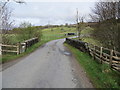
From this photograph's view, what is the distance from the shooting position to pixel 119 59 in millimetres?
7145

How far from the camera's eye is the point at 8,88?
5199mm

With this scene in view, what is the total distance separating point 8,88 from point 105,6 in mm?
12809

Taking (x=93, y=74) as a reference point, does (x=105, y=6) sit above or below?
above

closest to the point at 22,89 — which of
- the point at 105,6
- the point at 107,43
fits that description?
the point at 107,43

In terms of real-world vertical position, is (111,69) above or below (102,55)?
below

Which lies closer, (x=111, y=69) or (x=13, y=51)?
(x=111, y=69)

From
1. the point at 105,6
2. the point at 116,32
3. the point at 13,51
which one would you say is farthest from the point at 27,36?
the point at 116,32

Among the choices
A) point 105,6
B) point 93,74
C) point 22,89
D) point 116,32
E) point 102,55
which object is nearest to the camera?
point 22,89

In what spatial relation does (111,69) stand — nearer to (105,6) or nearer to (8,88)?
(8,88)

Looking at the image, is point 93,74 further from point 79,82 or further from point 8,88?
point 8,88

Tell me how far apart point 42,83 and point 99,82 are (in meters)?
2.45

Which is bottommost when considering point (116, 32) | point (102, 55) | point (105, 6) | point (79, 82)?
point (79, 82)

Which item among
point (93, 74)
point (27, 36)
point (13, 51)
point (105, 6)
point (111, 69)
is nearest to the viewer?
point (93, 74)

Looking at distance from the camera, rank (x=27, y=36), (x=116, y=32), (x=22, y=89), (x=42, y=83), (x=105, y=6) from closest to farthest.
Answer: (x=22, y=89), (x=42, y=83), (x=116, y=32), (x=105, y=6), (x=27, y=36)
